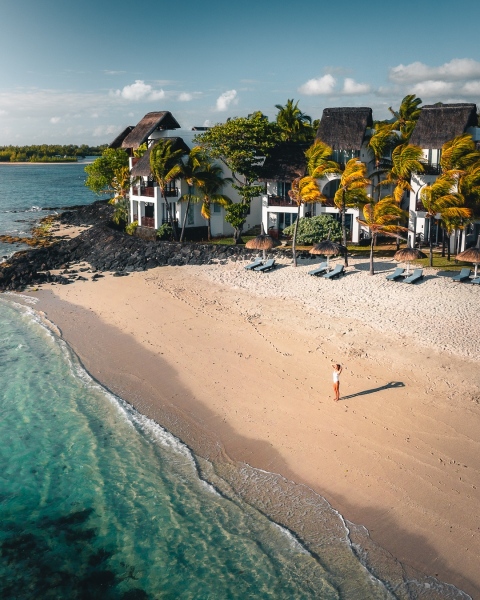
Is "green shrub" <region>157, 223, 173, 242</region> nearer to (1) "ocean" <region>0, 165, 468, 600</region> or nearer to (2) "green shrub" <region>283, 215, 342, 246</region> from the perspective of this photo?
(2) "green shrub" <region>283, 215, 342, 246</region>

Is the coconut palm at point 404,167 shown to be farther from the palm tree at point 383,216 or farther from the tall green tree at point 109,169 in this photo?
the tall green tree at point 109,169

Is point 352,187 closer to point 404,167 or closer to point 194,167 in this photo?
point 404,167

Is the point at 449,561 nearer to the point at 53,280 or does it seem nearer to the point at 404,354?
the point at 404,354

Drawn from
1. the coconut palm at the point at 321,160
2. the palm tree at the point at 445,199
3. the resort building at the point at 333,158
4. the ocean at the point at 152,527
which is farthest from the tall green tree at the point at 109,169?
the ocean at the point at 152,527

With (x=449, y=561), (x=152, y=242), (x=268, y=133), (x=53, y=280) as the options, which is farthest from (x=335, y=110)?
(x=449, y=561)

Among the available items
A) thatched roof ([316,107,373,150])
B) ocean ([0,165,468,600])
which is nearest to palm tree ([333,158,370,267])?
thatched roof ([316,107,373,150])

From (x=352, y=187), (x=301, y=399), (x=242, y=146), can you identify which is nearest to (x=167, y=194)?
(x=242, y=146)
